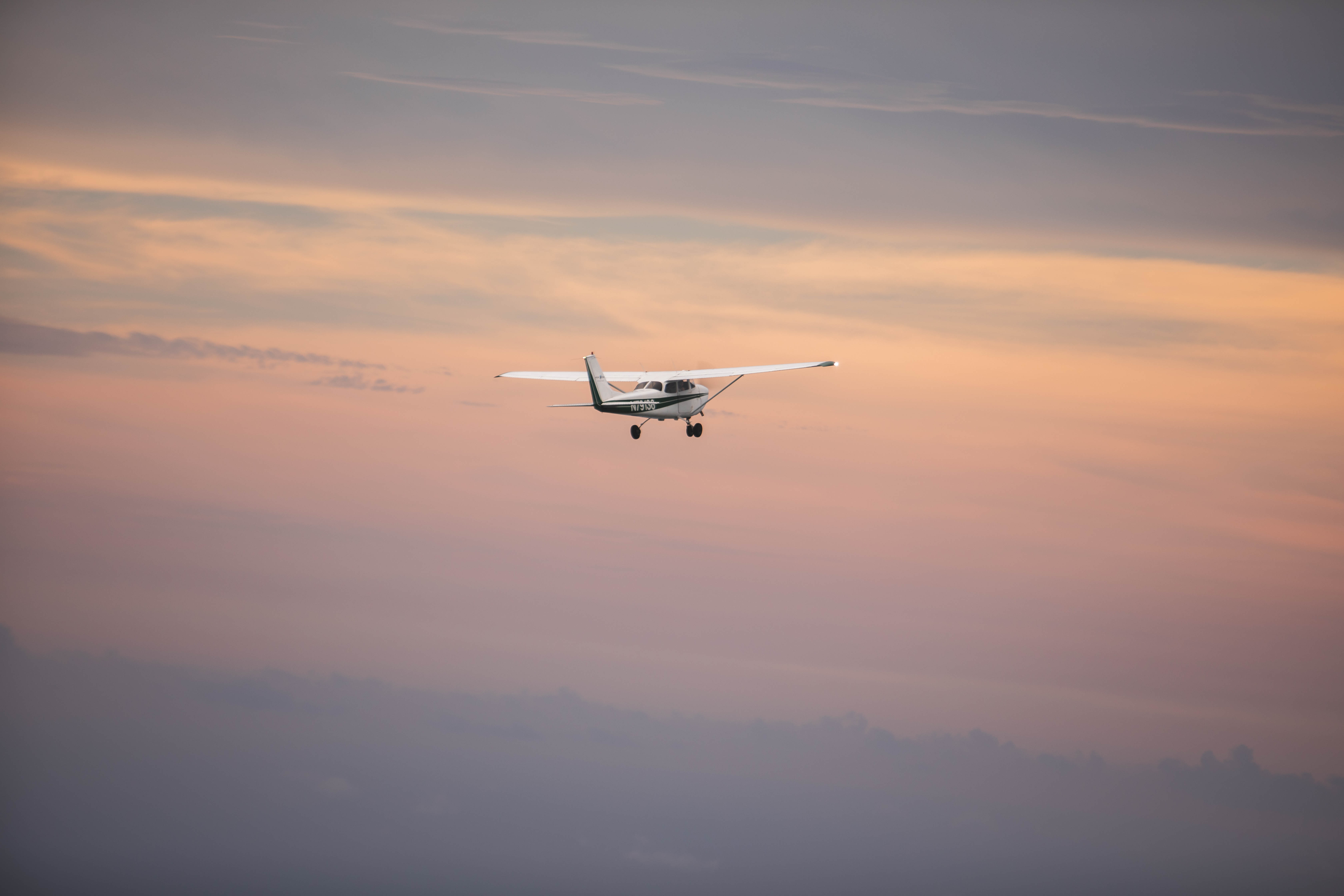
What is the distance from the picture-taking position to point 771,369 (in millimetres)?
72875

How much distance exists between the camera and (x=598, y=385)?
7200cm

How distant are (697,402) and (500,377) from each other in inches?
573

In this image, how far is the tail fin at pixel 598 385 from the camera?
7162 cm

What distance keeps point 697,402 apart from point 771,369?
5.69m

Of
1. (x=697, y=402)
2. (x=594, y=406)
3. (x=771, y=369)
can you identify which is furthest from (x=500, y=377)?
(x=771, y=369)

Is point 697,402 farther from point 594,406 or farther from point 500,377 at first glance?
point 500,377

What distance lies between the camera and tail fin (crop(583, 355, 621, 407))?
7162 centimetres

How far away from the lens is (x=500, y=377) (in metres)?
75.6

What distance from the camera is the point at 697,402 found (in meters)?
71.8

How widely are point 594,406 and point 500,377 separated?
854 centimetres

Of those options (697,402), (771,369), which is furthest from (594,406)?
(771,369)

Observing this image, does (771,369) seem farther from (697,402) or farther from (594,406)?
(594,406)

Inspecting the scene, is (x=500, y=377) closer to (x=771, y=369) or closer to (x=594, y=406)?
(x=594, y=406)

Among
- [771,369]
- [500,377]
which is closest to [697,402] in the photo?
[771,369]
